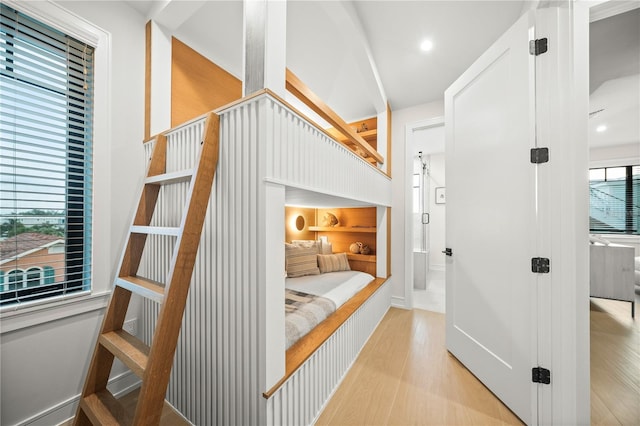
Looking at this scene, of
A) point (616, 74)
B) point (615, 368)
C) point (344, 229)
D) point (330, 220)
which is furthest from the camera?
point (330, 220)

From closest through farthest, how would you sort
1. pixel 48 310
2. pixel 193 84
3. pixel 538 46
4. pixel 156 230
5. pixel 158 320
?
pixel 158 320 < pixel 156 230 < pixel 48 310 < pixel 538 46 < pixel 193 84

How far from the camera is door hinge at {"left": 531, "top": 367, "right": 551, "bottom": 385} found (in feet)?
4.30

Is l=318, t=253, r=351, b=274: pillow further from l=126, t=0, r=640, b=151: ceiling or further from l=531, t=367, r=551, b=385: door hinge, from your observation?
l=126, t=0, r=640, b=151: ceiling

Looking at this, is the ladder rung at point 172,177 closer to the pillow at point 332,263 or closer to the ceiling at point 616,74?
the pillow at point 332,263

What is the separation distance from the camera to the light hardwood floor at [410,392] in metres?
1.41

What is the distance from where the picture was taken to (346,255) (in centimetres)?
317

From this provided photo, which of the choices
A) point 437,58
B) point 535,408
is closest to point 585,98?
point 437,58

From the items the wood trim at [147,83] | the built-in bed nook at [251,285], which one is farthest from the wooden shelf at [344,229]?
the wood trim at [147,83]

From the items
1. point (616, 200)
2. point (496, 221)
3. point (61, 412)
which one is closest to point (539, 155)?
point (496, 221)

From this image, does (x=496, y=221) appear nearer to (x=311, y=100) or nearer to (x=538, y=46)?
(x=538, y=46)

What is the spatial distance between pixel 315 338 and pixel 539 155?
1.71 m

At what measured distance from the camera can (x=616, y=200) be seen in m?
4.33

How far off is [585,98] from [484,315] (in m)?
1.45

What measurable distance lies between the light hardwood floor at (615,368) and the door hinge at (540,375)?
0.40m
